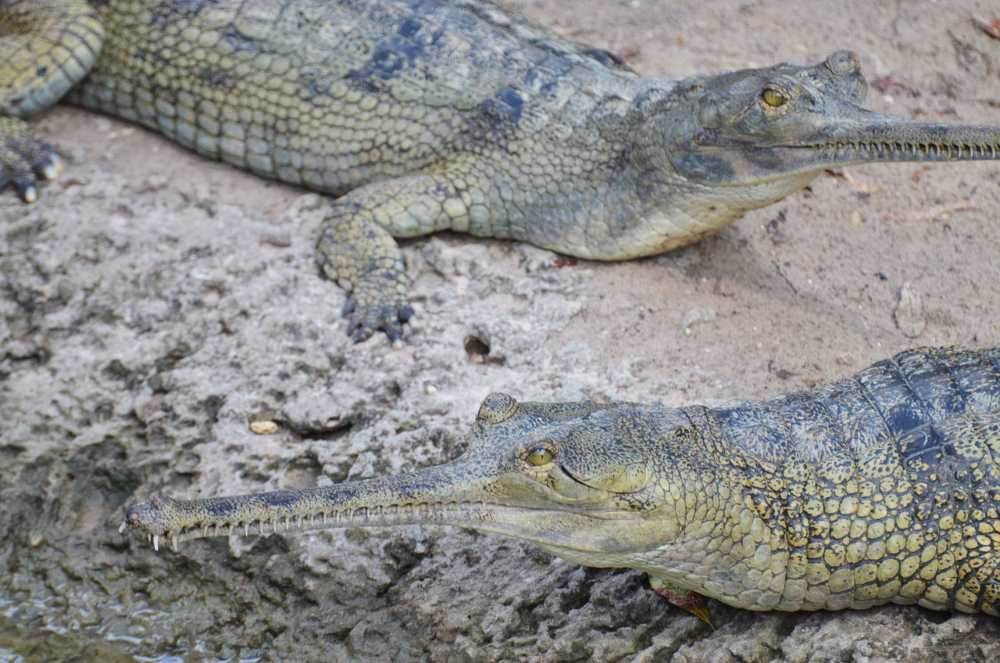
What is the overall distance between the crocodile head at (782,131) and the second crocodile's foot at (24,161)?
261 centimetres

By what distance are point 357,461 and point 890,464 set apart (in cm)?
169

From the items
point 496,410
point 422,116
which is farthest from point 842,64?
point 496,410

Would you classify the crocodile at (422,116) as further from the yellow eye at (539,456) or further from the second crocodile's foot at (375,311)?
the yellow eye at (539,456)

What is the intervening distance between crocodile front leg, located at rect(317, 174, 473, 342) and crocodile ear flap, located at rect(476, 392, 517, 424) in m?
1.34

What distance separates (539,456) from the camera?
331 cm

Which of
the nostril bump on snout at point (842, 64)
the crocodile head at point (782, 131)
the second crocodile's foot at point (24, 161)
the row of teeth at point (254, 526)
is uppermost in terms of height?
the nostril bump on snout at point (842, 64)

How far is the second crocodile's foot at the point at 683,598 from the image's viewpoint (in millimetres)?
3596

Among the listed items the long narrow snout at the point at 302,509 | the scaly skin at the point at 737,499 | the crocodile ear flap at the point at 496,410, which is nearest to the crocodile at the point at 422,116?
the crocodile ear flap at the point at 496,410

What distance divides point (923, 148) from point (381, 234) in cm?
211

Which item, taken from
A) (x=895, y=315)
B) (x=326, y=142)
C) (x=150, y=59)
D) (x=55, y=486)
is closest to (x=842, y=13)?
(x=895, y=315)

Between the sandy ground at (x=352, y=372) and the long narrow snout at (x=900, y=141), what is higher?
the long narrow snout at (x=900, y=141)

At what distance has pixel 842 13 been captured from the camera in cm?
680

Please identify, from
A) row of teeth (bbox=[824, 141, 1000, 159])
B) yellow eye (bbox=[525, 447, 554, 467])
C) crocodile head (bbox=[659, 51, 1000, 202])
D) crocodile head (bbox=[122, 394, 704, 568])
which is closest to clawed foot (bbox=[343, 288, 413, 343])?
crocodile head (bbox=[659, 51, 1000, 202])

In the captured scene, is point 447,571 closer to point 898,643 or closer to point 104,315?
point 898,643
